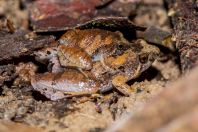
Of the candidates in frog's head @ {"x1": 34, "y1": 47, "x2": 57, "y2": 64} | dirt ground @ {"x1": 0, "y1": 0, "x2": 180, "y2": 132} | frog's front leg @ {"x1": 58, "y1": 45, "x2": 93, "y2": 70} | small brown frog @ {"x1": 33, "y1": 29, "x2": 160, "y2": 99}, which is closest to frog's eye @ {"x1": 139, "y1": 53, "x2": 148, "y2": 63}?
small brown frog @ {"x1": 33, "y1": 29, "x2": 160, "y2": 99}

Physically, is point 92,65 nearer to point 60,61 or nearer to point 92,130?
point 60,61

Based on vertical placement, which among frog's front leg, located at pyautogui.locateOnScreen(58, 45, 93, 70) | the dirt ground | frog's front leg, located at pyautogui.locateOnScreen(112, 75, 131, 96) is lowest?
the dirt ground

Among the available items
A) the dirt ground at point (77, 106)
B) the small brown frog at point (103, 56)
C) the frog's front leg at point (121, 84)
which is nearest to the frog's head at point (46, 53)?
the small brown frog at point (103, 56)

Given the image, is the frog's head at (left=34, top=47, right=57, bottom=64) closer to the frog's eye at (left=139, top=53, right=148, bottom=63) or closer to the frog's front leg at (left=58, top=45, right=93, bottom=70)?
the frog's front leg at (left=58, top=45, right=93, bottom=70)

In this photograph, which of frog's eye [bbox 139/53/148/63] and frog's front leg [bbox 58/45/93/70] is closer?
frog's front leg [bbox 58/45/93/70]

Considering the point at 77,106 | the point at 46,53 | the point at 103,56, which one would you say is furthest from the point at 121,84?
the point at 46,53

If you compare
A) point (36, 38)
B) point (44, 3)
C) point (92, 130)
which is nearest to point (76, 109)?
point (92, 130)

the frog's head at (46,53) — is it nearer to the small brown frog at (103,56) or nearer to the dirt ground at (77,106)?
the small brown frog at (103,56)
